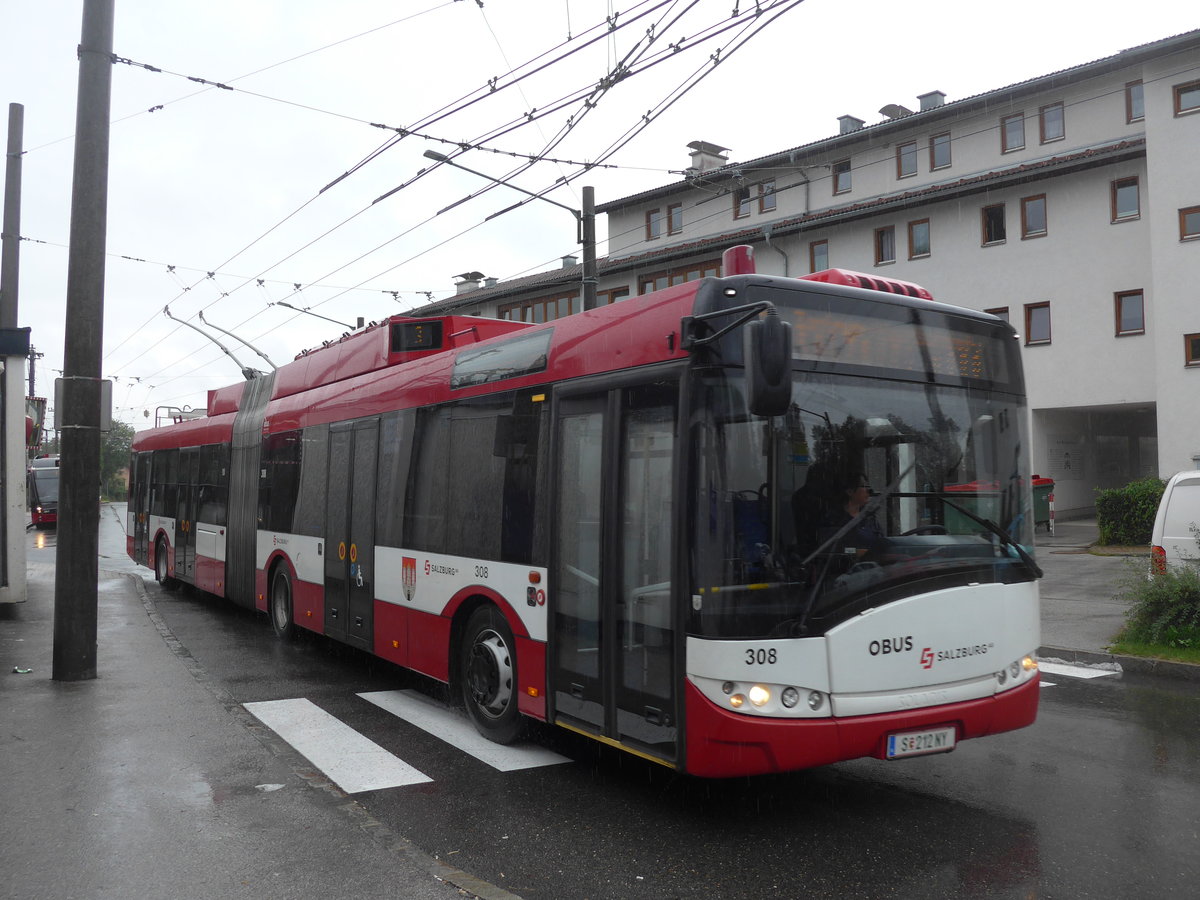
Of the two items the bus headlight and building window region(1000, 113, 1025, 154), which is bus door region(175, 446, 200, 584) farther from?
building window region(1000, 113, 1025, 154)

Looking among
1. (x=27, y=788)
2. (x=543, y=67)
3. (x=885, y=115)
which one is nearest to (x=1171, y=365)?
(x=885, y=115)

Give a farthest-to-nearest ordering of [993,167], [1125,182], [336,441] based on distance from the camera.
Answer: [993,167] < [1125,182] < [336,441]

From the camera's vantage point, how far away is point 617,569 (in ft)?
18.1

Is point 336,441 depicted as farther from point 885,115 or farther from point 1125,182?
point 885,115

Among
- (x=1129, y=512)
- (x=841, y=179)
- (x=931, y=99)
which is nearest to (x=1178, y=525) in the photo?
(x=1129, y=512)

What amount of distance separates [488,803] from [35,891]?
7.16 feet

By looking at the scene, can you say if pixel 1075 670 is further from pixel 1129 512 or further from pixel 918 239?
pixel 918 239

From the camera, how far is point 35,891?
4281 millimetres

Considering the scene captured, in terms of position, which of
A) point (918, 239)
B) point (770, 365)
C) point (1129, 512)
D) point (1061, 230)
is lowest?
point (1129, 512)

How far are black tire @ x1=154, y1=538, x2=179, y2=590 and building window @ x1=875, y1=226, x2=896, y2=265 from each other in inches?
907

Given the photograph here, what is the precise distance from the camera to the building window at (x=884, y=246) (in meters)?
32.0

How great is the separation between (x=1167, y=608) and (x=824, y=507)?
21.9 ft

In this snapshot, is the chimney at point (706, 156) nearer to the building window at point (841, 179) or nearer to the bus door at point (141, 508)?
the building window at point (841, 179)

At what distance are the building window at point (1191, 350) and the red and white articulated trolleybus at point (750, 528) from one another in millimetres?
22318
